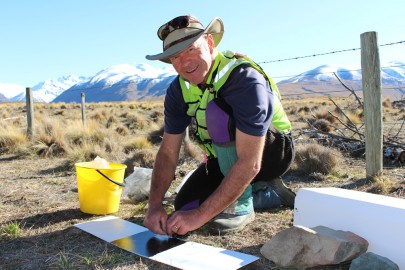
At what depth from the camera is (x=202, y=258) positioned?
6.86ft

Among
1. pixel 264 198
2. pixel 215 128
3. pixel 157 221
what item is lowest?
pixel 264 198

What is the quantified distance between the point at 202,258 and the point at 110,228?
0.80 meters

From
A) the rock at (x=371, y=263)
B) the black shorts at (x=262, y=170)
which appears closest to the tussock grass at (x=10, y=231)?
the black shorts at (x=262, y=170)

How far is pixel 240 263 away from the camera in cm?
202

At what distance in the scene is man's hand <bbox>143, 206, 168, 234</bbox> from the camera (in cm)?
221

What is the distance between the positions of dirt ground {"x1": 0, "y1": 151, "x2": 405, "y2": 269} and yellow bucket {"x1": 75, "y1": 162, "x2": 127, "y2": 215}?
0.08m

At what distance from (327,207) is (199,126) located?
35.6 inches

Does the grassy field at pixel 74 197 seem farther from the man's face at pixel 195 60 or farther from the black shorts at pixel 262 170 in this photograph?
the man's face at pixel 195 60

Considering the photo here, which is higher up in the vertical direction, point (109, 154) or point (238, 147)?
point (238, 147)

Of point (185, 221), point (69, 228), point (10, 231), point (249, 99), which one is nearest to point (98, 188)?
point (69, 228)

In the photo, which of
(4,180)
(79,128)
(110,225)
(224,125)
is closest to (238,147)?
(224,125)

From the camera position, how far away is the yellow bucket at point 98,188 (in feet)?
9.77

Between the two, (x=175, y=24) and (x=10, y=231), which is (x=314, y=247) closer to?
(x=175, y=24)

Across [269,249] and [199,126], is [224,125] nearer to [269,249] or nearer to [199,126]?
[199,126]
